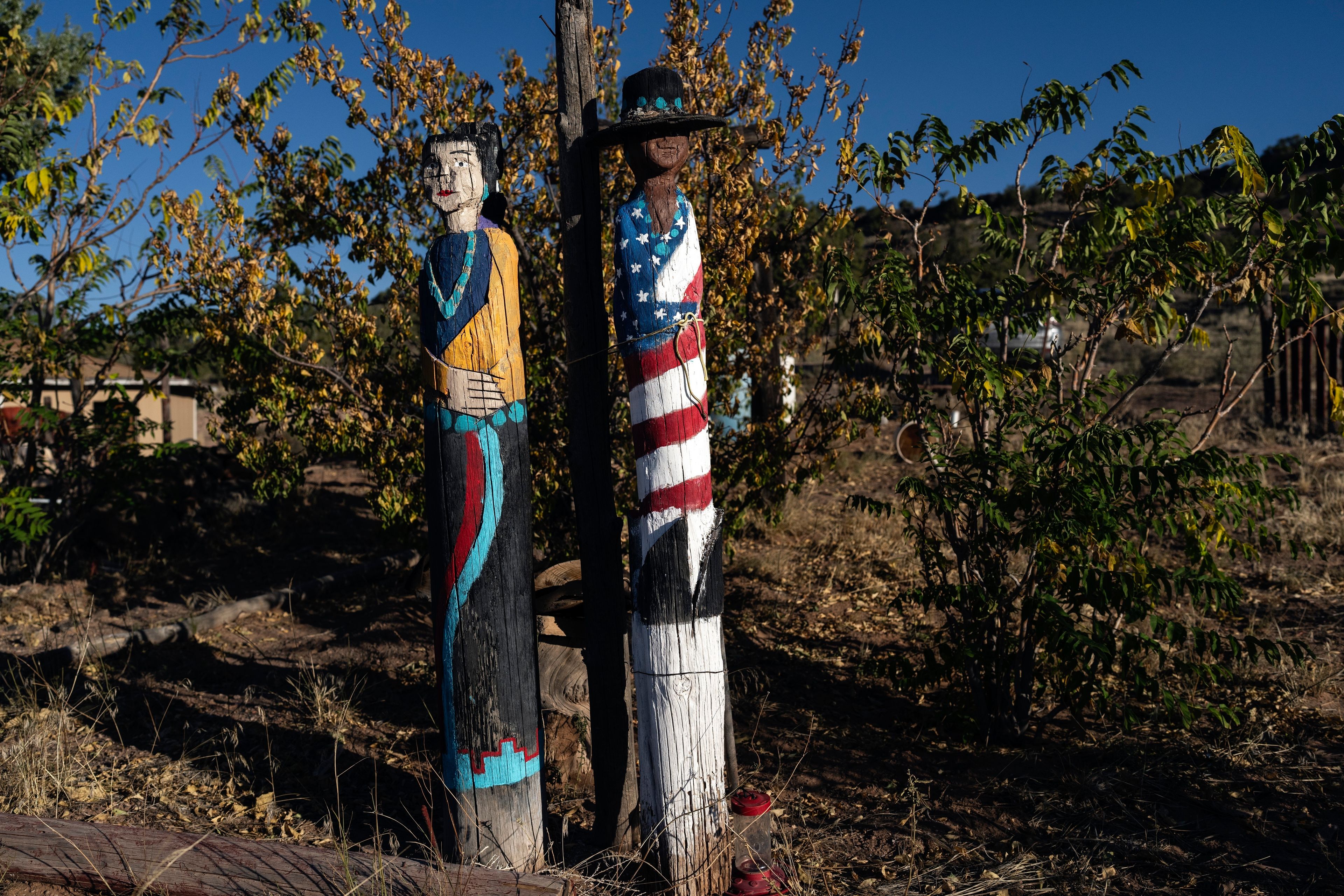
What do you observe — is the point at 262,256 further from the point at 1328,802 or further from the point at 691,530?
the point at 1328,802

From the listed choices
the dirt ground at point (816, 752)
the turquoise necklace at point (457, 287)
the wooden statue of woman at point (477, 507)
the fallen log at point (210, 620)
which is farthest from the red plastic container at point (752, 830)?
the fallen log at point (210, 620)

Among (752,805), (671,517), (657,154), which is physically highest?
(657,154)

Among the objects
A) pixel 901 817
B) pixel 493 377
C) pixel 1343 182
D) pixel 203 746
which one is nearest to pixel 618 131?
pixel 493 377

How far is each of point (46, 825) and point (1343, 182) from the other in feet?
16.6

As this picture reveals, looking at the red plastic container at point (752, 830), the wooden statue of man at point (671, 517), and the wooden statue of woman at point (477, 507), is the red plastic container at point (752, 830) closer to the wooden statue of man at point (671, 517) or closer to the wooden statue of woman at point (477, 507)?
the wooden statue of man at point (671, 517)

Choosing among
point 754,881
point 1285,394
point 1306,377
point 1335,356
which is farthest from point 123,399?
point 1335,356

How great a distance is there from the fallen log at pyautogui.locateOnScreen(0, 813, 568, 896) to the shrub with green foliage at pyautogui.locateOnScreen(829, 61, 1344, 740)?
95.3 inches

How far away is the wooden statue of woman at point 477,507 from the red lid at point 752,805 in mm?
790

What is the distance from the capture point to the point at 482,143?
3.26 metres

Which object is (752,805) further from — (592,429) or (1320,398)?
(1320,398)

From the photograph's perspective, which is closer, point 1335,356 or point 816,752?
point 816,752

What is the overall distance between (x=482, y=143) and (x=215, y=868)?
277cm

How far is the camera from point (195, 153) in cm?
769

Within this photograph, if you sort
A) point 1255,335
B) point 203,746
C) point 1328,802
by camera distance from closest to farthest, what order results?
1. point 1328,802
2. point 203,746
3. point 1255,335
